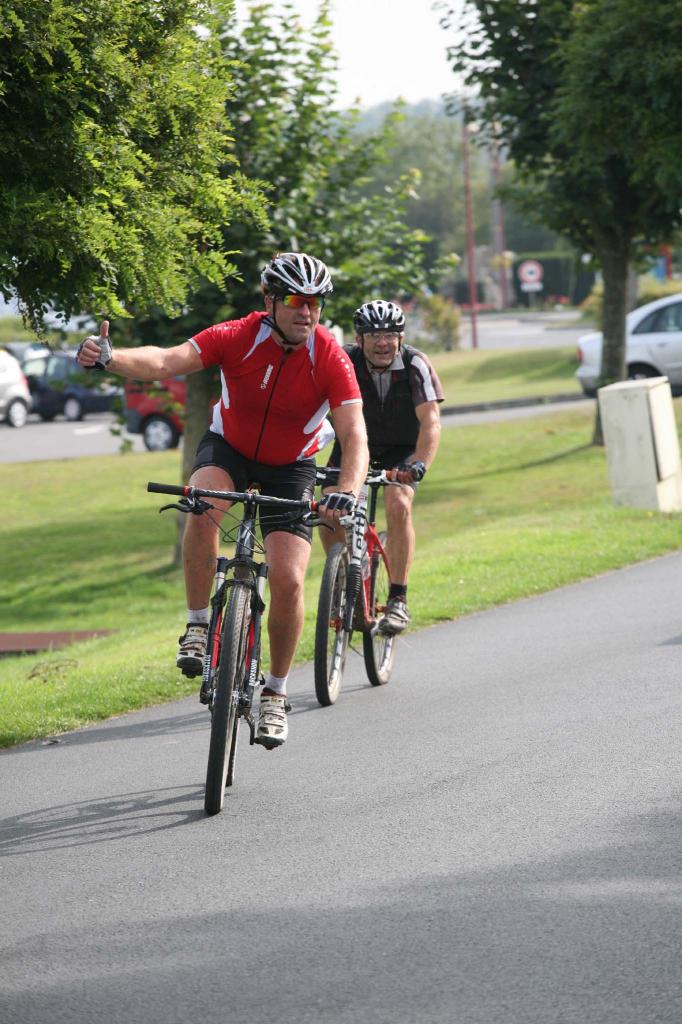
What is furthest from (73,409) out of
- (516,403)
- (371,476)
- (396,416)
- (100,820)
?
(100,820)

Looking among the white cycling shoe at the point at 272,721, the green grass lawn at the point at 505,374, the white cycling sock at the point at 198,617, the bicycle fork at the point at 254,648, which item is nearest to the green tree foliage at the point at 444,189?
the green grass lawn at the point at 505,374

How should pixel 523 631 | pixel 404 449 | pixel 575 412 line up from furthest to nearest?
1. pixel 575 412
2. pixel 523 631
3. pixel 404 449

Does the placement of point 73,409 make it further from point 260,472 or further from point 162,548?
point 260,472

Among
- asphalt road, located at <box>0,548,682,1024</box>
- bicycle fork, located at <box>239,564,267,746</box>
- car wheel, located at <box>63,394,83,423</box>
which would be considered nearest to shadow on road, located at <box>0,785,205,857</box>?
asphalt road, located at <box>0,548,682,1024</box>

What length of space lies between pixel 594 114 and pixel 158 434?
1547 cm

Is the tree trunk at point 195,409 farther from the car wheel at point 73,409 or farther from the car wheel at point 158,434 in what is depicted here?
the car wheel at point 73,409

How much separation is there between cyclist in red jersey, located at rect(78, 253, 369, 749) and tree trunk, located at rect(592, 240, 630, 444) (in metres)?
15.1

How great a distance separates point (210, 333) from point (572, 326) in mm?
56490

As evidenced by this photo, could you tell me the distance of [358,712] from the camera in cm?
780

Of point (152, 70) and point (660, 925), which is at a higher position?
point (152, 70)

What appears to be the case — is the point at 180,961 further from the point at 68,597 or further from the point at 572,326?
the point at 572,326

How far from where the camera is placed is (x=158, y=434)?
3000cm

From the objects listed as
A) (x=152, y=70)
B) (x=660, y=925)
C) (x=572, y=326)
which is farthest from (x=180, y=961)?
(x=572, y=326)

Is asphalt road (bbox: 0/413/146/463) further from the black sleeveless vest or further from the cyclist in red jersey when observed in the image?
the cyclist in red jersey
